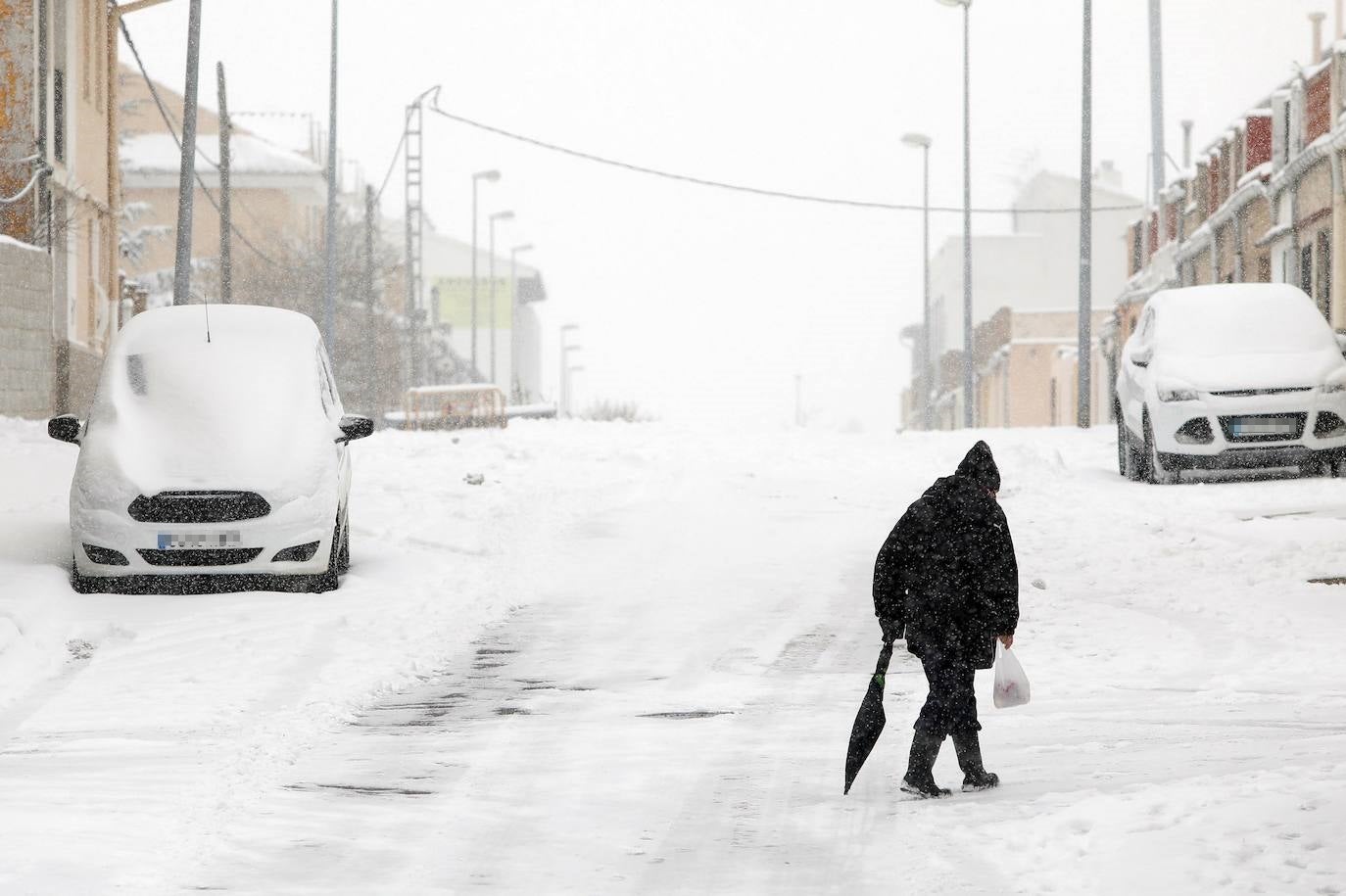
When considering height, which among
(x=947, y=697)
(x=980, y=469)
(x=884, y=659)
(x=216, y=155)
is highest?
(x=216, y=155)

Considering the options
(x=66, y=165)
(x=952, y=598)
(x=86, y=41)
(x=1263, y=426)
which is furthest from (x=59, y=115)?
(x=952, y=598)

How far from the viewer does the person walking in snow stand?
748cm

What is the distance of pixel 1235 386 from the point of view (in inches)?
749

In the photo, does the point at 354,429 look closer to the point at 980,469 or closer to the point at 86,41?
the point at 980,469

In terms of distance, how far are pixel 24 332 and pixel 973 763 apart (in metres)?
19.4

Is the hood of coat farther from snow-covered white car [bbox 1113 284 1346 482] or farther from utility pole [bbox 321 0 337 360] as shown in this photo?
utility pole [bbox 321 0 337 360]

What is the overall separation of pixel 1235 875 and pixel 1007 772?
198cm

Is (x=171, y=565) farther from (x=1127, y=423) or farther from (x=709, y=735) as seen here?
(x=1127, y=423)

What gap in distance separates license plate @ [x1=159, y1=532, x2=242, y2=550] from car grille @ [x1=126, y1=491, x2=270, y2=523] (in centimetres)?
9

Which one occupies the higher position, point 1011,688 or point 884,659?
point 884,659

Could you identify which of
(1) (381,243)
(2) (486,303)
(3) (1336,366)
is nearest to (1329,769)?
(3) (1336,366)

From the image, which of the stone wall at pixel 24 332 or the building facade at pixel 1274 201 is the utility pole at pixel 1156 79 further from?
the stone wall at pixel 24 332

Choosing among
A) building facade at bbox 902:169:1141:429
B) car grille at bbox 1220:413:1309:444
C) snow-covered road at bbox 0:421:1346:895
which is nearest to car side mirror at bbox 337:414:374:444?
snow-covered road at bbox 0:421:1346:895

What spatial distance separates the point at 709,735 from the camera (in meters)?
8.78
